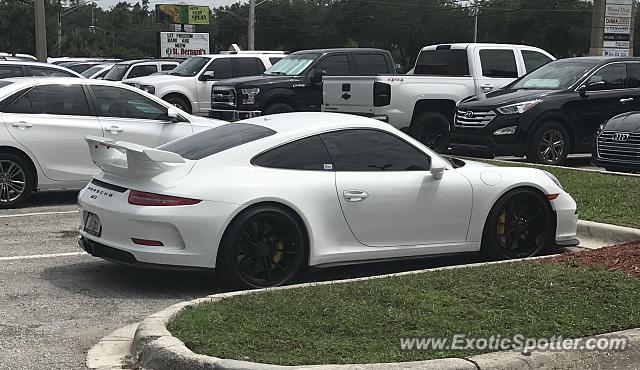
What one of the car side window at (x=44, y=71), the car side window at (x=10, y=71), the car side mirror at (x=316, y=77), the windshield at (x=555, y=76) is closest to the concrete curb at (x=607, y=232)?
the windshield at (x=555, y=76)

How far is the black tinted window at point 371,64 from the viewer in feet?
60.7

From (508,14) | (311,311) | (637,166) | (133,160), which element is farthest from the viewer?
(508,14)

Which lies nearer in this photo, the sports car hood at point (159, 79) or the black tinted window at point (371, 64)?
the black tinted window at point (371, 64)

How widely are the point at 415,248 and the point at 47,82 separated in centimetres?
590

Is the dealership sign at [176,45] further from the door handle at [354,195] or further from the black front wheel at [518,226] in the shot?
the door handle at [354,195]

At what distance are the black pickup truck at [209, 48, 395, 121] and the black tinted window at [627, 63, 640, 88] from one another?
4893 mm

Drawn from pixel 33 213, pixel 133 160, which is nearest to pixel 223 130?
pixel 133 160

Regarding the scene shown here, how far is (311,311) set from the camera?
6.04 m

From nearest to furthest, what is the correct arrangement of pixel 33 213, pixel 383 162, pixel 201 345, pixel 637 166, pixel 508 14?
pixel 201 345, pixel 383 162, pixel 33 213, pixel 637 166, pixel 508 14

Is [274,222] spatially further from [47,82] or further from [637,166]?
[637,166]

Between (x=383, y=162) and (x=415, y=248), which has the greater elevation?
(x=383, y=162)

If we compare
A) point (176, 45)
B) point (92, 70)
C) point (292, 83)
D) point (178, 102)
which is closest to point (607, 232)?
point (292, 83)

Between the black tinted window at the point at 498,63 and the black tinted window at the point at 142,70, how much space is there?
12.2m

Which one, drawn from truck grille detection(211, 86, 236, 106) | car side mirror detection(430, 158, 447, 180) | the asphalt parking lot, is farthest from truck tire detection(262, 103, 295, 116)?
car side mirror detection(430, 158, 447, 180)
